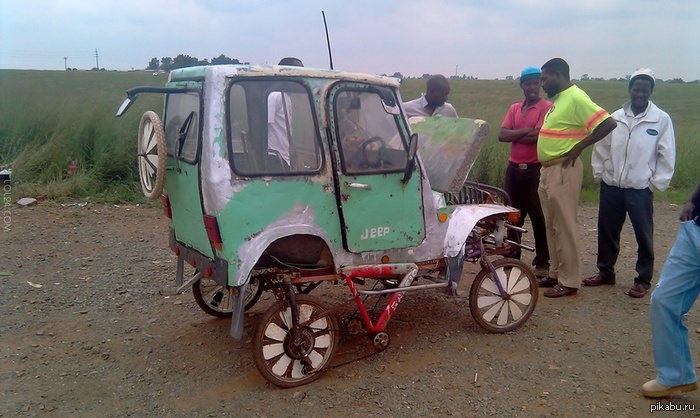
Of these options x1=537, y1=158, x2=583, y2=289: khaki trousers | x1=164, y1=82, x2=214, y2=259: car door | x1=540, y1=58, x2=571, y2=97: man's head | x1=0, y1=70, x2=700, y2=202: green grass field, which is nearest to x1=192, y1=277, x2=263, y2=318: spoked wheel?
x1=164, y1=82, x2=214, y2=259: car door

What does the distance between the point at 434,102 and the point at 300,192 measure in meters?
3.10

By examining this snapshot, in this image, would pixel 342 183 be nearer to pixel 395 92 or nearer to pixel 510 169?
pixel 395 92

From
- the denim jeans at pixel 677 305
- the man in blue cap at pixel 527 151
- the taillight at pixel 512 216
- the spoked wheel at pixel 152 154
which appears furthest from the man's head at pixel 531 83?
the spoked wheel at pixel 152 154

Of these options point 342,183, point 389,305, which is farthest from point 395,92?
point 389,305

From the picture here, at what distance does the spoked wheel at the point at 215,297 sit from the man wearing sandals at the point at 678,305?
2.87 metres

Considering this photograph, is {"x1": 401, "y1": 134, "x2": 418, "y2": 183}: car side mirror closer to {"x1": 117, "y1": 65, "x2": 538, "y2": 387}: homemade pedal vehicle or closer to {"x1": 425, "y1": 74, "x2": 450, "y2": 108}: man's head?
{"x1": 117, "y1": 65, "x2": 538, "y2": 387}: homemade pedal vehicle

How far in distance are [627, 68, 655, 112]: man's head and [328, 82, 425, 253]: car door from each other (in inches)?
105

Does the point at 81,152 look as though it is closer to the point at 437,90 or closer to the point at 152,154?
the point at 437,90

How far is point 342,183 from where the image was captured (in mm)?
3977

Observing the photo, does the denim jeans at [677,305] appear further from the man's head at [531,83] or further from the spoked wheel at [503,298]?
the man's head at [531,83]

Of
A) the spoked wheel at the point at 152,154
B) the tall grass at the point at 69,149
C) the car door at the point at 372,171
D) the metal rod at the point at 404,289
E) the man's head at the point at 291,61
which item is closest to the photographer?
the spoked wheel at the point at 152,154

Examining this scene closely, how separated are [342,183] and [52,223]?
561 cm

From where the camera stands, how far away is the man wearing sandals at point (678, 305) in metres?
3.66

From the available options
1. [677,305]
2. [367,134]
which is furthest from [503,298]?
[367,134]
